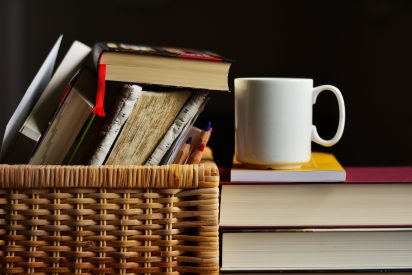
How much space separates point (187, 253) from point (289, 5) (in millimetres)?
530

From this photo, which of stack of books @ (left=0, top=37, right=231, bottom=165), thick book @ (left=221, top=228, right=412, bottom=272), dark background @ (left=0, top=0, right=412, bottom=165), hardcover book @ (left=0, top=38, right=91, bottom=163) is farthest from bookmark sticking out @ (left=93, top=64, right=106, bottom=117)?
dark background @ (left=0, top=0, right=412, bottom=165)

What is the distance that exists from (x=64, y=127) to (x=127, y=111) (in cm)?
9

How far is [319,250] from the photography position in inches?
31.7

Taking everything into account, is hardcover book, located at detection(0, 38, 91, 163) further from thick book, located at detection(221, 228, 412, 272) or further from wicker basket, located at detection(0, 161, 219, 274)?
thick book, located at detection(221, 228, 412, 272)

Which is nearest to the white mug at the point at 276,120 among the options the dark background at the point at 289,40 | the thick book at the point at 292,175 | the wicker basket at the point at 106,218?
the thick book at the point at 292,175


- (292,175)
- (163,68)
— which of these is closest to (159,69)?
(163,68)

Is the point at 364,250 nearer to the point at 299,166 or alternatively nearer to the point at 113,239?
the point at 299,166

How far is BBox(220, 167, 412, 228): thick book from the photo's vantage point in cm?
80

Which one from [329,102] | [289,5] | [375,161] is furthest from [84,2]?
[375,161]

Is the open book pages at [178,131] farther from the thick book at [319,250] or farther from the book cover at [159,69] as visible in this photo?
the thick book at [319,250]

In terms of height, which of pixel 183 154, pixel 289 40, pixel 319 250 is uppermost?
pixel 289 40

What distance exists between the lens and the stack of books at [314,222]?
0.80m

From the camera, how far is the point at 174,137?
79 centimetres

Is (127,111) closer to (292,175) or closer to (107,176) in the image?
(107,176)
